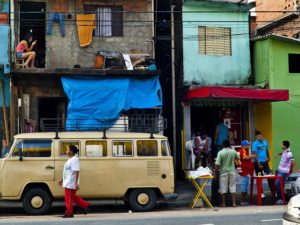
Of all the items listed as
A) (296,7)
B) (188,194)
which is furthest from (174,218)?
(296,7)

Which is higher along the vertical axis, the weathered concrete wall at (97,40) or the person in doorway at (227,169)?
the weathered concrete wall at (97,40)

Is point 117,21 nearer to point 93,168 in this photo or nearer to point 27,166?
point 93,168

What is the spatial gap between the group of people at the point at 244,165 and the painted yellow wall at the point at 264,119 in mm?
3981

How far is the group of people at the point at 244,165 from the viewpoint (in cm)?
1495

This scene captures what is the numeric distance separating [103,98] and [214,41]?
5308 mm

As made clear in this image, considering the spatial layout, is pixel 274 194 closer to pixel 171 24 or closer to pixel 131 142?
pixel 131 142

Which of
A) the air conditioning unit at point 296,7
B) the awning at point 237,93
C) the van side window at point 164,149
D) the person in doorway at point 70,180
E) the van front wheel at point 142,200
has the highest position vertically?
the air conditioning unit at point 296,7

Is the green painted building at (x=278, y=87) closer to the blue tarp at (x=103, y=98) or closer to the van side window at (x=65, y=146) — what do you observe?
the blue tarp at (x=103, y=98)

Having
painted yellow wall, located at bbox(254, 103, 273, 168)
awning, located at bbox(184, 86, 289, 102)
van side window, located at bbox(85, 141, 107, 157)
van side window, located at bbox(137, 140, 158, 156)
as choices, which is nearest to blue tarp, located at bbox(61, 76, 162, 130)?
awning, located at bbox(184, 86, 289, 102)

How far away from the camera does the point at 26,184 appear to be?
13.4 meters

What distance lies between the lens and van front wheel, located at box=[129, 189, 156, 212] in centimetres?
1397

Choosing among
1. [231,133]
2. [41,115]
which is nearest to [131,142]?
[41,115]

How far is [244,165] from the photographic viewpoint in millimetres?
15539

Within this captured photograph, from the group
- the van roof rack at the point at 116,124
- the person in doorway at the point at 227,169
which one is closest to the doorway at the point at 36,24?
the van roof rack at the point at 116,124
